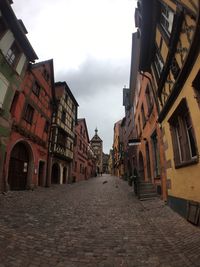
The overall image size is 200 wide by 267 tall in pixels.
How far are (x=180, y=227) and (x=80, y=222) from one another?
110 inches

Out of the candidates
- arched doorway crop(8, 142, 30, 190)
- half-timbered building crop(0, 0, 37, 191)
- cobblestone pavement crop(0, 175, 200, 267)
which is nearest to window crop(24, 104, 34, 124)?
half-timbered building crop(0, 0, 37, 191)

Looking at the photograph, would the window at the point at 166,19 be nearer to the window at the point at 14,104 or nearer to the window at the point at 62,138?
the window at the point at 14,104

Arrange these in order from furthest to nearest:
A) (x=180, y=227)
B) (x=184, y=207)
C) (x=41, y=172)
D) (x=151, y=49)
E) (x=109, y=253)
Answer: (x=41, y=172), (x=151, y=49), (x=184, y=207), (x=180, y=227), (x=109, y=253)

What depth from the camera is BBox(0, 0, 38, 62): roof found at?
961 cm

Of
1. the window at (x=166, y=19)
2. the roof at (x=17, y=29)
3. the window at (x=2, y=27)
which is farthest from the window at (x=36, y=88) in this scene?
the window at (x=166, y=19)

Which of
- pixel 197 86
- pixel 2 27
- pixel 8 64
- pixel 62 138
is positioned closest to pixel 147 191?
pixel 197 86

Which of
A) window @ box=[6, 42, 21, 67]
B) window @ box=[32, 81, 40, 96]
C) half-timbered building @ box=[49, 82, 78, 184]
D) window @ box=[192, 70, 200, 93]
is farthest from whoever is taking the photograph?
half-timbered building @ box=[49, 82, 78, 184]

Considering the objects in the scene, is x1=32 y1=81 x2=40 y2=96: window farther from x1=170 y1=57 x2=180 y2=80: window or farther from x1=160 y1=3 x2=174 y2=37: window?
x1=170 y1=57 x2=180 y2=80: window

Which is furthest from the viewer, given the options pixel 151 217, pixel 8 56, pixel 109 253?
pixel 8 56

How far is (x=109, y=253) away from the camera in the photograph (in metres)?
3.43

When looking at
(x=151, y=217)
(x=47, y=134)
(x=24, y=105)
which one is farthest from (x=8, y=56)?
(x=151, y=217)

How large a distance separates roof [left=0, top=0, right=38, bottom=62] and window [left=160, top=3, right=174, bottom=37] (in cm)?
797

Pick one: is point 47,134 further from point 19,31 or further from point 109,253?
point 109,253

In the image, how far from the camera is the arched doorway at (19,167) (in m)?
11.7
